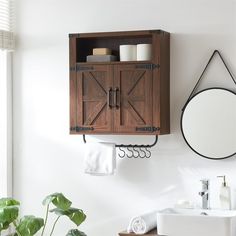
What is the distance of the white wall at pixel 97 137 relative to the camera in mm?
4195

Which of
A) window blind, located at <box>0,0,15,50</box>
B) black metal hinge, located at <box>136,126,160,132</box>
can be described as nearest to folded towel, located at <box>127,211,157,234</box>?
black metal hinge, located at <box>136,126,160,132</box>

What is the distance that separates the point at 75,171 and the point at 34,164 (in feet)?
1.08

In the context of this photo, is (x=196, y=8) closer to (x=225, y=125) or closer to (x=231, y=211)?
(x=225, y=125)

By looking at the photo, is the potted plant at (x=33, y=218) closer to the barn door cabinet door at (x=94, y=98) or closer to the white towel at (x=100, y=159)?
the white towel at (x=100, y=159)

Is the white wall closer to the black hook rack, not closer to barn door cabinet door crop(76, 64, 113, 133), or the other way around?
the black hook rack

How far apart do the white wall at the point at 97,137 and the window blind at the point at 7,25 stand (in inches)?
3.1

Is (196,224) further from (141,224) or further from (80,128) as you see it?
(80,128)

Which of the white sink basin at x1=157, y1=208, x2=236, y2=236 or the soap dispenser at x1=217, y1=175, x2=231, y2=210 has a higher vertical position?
the soap dispenser at x1=217, y1=175, x2=231, y2=210

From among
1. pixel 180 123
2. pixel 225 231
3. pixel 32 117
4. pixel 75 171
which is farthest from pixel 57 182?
pixel 225 231

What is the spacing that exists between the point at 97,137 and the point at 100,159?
0.23m

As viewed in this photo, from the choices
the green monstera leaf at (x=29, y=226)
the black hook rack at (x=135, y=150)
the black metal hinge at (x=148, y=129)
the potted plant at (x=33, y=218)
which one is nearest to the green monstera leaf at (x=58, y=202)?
the potted plant at (x=33, y=218)

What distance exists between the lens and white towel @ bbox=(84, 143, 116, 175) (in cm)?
429

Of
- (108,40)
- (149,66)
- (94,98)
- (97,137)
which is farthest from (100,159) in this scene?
(108,40)

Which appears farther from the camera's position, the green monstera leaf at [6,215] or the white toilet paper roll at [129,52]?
the white toilet paper roll at [129,52]
